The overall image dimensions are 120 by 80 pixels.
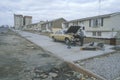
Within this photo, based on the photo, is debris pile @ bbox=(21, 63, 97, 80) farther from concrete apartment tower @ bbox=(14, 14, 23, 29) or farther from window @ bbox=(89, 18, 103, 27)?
concrete apartment tower @ bbox=(14, 14, 23, 29)

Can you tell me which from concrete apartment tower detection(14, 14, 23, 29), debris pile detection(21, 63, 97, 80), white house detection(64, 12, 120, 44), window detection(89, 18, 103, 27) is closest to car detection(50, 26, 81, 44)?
white house detection(64, 12, 120, 44)

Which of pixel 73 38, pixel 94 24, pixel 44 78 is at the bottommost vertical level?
pixel 44 78

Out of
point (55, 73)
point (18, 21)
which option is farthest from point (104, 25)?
point (18, 21)

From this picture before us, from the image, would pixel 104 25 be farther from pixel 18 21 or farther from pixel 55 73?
pixel 18 21

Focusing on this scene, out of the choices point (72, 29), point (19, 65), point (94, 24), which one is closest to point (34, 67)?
point (19, 65)

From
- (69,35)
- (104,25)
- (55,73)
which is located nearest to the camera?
(55,73)

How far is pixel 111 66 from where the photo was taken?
9.09m

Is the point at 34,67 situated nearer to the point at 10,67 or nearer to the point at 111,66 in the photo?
the point at 10,67

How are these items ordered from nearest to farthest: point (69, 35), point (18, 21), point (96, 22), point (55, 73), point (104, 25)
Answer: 1. point (55, 73)
2. point (69, 35)
3. point (104, 25)
4. point (96, 22)
5. point (18, 21)

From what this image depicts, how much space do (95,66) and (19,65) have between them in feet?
14.9

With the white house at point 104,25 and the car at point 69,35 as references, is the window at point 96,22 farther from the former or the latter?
the car at point 69,35

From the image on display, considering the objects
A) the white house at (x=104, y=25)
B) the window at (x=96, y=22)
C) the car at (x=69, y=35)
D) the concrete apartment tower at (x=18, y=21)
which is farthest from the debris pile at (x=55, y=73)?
the concrete apartment tower at (x=18, y=21)

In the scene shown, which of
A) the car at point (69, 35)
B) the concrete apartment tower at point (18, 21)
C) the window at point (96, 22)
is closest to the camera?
the car at point (69, 35)

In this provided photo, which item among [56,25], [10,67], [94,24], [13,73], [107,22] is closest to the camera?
[13,73]
